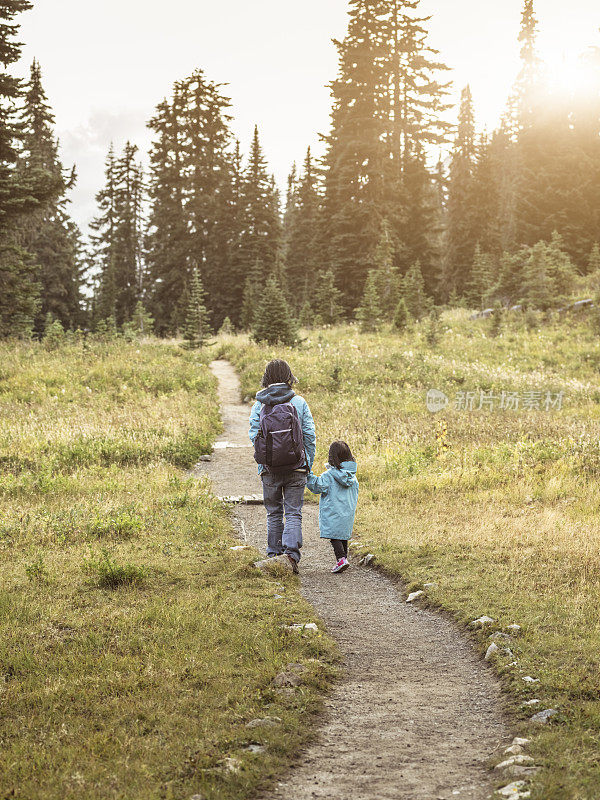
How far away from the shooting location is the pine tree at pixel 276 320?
27.8m

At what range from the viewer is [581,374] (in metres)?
23.2

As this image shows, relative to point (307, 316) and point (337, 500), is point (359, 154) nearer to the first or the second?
point (307, 316)

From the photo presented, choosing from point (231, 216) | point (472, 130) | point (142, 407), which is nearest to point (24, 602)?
point (142, 407)

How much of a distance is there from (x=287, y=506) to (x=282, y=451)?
28.4 inches


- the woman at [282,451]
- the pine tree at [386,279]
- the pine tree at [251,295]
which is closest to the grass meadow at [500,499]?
the woman at [282,451]

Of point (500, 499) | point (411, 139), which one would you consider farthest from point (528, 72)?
point (500, 499)

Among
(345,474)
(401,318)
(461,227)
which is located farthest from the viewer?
(461,227)

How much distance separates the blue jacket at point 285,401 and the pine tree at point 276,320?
2019 cm

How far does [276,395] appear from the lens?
7391 millimetres

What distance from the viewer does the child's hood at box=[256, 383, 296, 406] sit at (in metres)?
7.38

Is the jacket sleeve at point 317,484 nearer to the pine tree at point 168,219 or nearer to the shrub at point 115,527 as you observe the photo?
the shrub at point 115,527

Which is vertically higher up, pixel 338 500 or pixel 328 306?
pixel 328 306

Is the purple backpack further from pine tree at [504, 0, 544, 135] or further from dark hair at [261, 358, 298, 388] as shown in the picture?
pine tree at [504, 0, 544, 135]

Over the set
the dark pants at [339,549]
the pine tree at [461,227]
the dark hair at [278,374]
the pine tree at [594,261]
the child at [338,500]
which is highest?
the pine tree at [461,227]
